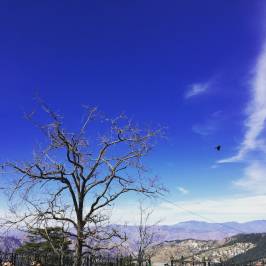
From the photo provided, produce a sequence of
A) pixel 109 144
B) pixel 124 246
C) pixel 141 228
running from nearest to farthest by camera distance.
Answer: pixel 124 246, pixel 109 144, pixel 141 228

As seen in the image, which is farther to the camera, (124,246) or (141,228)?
(141,228)

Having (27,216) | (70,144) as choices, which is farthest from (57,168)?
(27,216)

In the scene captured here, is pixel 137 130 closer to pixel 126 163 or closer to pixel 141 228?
pixel 126 163

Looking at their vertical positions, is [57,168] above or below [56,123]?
below

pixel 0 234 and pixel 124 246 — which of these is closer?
pixel 124 246

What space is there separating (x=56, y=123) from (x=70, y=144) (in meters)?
0.83

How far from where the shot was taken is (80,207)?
471 inches

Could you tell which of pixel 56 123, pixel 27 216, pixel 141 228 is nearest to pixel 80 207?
pixel 27 216

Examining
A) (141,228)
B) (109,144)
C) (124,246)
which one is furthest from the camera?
(141,228)

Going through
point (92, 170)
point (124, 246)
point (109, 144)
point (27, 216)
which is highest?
point (109, 144)

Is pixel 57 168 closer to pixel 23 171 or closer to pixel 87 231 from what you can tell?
pixel 23 171

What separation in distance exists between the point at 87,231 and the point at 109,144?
285cm

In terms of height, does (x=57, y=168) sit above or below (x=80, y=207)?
above

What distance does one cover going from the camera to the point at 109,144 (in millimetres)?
12711
